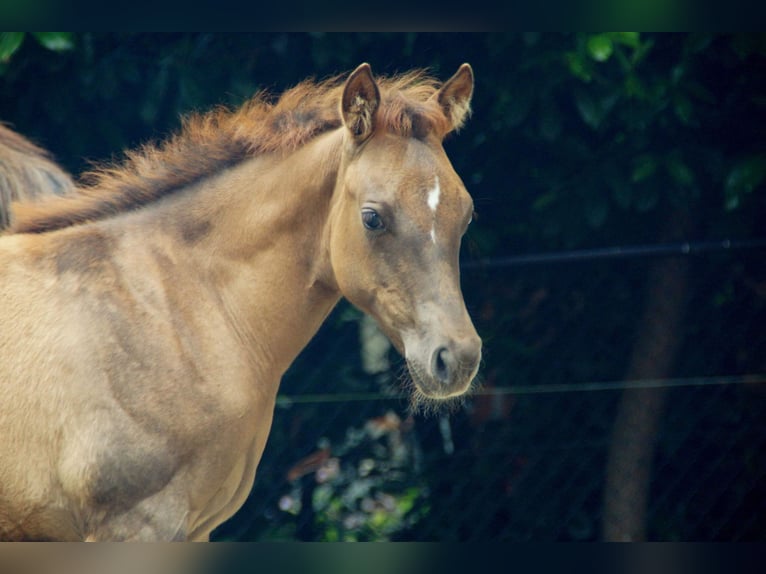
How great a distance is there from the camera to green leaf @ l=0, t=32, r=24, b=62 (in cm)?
380

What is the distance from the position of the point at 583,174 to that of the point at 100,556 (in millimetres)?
2389

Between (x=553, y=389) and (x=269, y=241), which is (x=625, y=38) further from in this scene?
(x=269, y=241)

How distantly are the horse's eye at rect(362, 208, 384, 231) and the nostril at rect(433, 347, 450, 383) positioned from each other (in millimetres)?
378

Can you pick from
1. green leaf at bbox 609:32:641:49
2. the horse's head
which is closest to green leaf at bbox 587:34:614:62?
green leaf at bbox 609:32:641:49

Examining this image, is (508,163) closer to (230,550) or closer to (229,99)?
(229,99)

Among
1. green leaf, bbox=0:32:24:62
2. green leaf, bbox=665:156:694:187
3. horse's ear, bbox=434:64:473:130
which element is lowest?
green leaf, bbox=665:156:694:187

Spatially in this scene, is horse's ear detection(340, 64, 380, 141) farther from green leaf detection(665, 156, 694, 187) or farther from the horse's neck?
green leaf detection(665, 156, 694, 187)

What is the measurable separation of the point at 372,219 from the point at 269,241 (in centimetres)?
34

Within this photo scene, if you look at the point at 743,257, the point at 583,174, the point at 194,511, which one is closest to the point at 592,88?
the point at 583,174

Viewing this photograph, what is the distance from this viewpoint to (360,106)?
2.97 meters

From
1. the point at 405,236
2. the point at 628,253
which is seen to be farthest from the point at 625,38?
the point at 405,236

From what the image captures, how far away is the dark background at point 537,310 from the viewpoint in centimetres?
417

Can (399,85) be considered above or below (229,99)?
above

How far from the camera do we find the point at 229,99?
4.26 m
